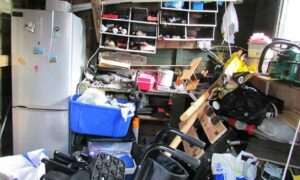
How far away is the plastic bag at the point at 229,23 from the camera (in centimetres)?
261

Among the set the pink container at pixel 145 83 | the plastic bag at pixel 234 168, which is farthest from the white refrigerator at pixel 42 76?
the plastic bag at pixel 234 168

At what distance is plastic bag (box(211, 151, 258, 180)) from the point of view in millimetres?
1756

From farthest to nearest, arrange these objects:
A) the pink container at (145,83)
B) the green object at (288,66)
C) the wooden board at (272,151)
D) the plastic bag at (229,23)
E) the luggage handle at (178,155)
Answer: the plastic bag at (229,23), the pink container at (145,83), the wooden board at (272,151), the green object at (288,66), the luggage handle at (178,155)

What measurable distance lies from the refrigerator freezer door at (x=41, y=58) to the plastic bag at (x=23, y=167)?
0.51m

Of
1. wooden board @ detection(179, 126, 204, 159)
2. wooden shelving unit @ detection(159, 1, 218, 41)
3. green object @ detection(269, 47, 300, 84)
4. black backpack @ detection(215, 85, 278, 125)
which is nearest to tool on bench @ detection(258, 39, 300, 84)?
green object @ detection(269, 47, 300, 84)

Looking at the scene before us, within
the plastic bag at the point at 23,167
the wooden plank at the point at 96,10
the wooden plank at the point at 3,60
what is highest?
the wooden plank at the point at 96,10

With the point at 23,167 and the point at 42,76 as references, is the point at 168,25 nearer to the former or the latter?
the point at 42,76

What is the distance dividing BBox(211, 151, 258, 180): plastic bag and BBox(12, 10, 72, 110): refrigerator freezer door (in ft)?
4.82

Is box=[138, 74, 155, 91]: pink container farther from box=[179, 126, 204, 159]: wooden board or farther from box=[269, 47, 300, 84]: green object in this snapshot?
box=[269, 47, 300, 84]: green object

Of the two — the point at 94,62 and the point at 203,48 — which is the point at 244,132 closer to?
the point at 203,48

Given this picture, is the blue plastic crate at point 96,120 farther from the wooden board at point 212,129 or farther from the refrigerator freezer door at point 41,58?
the wooden board at point 212,129

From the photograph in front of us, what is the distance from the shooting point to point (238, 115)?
202 cm

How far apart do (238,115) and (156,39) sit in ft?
4.14

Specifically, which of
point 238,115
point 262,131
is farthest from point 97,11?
point 262,131
